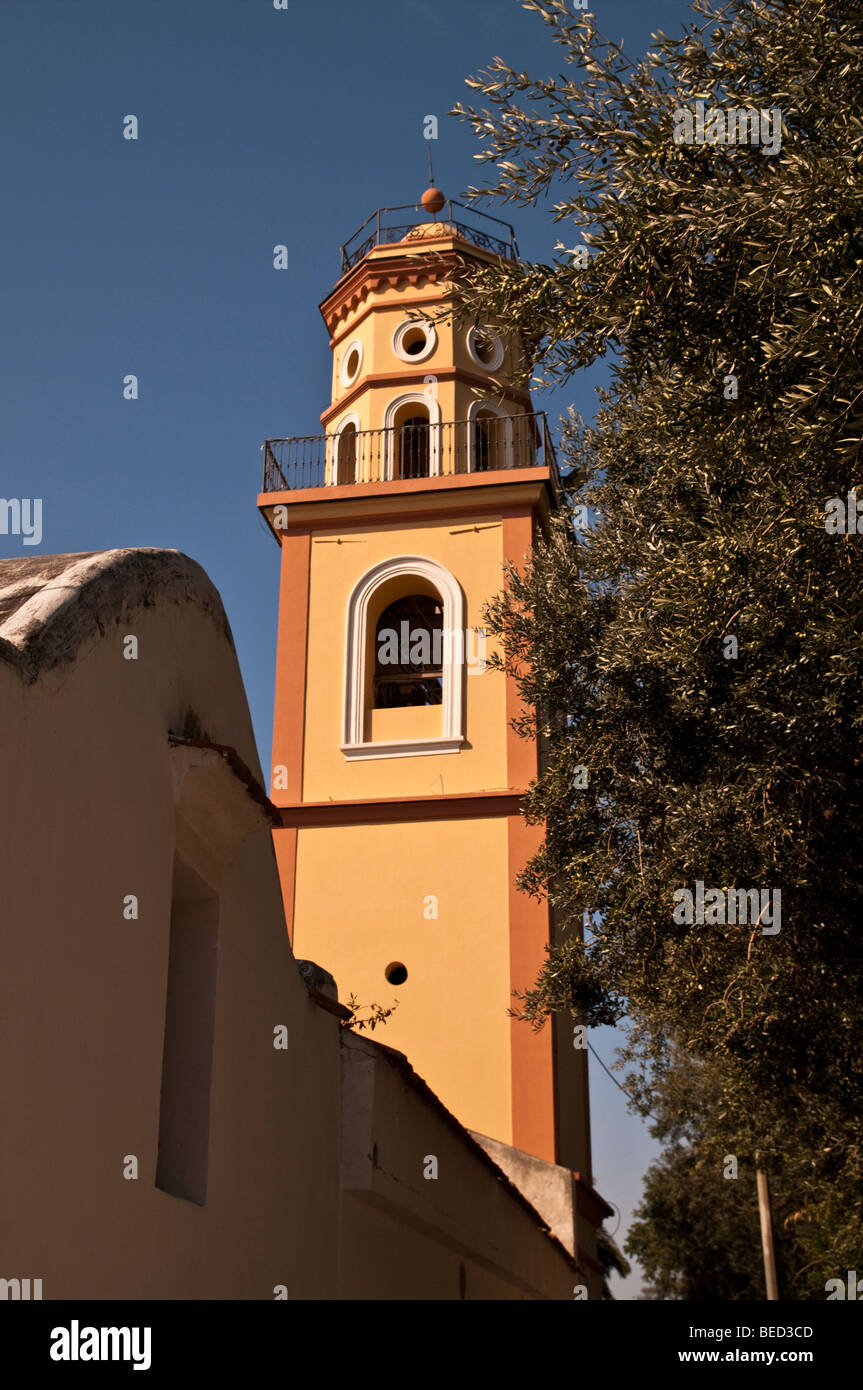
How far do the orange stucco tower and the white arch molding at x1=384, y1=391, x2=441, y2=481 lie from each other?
3cm

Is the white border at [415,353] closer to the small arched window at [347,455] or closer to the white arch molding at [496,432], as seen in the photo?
the white arch molding at [496,432]

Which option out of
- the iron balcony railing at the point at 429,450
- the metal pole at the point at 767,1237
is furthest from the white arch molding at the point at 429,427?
the metal pole at the point at 767,1237

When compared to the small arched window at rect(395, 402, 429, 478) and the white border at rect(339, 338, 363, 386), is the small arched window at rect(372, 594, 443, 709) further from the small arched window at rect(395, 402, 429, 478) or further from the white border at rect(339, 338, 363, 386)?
the white border at rect(339, 338, 363, 386)

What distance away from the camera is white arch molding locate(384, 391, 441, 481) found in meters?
17.6

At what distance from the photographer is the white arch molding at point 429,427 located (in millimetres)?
17562

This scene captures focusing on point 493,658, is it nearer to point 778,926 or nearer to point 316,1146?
point 778,926

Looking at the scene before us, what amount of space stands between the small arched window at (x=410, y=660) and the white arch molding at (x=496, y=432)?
1.92m

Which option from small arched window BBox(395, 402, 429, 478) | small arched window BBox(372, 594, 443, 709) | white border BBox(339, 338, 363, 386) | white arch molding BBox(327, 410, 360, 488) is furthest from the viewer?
white border BBox(339, 338, 363, 386)

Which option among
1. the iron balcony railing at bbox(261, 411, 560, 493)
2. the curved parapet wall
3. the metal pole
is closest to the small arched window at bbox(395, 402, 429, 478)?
the iron balcony railing at bbox(261, 411, 560, 493)

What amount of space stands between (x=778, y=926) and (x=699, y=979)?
1027 millimetres

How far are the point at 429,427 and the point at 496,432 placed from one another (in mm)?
970

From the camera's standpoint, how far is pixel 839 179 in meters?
5.26

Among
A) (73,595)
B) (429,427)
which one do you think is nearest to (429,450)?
(429,427)

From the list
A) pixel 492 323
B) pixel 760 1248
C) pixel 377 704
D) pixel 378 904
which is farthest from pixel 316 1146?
pixel 760 1248
